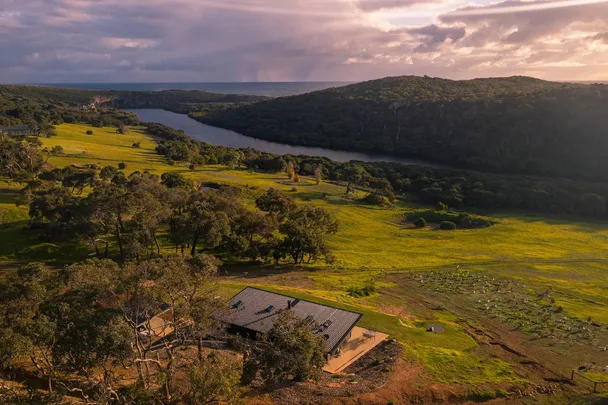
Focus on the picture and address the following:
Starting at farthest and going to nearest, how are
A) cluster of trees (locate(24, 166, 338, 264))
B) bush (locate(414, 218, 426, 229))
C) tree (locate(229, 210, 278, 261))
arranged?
bush (locate(414, 218, 426, 229)), tree (locate(229, 210, 278, 261)), cluster of trees (locate(24, 166, 338, 264))

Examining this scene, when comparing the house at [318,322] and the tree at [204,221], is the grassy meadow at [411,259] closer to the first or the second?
the house at [318,322]

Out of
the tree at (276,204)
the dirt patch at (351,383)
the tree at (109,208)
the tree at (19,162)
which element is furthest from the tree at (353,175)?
the dirt patch at (351,383)

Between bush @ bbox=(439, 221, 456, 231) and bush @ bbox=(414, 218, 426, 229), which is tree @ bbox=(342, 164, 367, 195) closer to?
bush @ bbox=(414, 218, 426, 229)

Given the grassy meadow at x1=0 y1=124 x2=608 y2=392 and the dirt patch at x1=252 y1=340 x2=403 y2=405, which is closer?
the dirt patch at x1=252 y1=340 x2=403 y2=405

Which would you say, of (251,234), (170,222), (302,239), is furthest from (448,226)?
(170,222)

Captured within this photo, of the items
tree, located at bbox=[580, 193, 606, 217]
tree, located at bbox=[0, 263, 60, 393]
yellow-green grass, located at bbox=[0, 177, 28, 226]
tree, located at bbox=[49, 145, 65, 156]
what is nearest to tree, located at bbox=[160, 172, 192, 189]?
yellow-green grass, located at bbox=[0, 177, 28, 226]

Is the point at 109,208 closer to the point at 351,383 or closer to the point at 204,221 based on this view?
the point at 204,221
